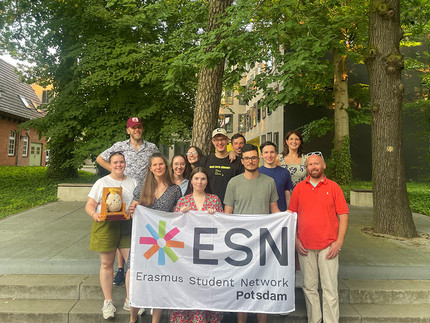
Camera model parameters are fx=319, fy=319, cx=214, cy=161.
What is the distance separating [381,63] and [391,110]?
1.04 m

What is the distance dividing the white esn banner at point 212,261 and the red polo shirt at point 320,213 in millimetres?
154

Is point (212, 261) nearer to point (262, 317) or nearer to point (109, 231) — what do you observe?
point (262, 317)

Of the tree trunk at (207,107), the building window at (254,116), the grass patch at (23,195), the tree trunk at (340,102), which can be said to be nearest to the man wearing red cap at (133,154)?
the tree trunk at (207,107)

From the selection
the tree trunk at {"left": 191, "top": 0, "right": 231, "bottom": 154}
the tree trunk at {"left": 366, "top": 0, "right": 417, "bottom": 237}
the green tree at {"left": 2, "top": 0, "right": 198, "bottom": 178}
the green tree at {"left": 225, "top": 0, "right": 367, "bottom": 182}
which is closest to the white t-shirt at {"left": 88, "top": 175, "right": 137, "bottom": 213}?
the tree trunk at {"left": 191, "top": 0, "right": 231, "bottom": 154}

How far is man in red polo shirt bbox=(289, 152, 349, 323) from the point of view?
3.46 metres

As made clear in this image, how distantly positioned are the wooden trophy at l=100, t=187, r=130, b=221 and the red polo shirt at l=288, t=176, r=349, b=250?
2033 mm

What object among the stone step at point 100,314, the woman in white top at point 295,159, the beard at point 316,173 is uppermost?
the woman in white top at point 295,159

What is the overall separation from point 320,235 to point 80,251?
12.9ft

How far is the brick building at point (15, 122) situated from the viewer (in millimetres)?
28750

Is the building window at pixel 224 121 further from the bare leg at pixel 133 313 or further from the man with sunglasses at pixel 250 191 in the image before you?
the bare leg at pixel 133 313

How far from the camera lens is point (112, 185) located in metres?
3.79

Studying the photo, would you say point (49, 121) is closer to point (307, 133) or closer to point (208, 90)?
point (208, 90)

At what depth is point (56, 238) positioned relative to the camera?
6191mm

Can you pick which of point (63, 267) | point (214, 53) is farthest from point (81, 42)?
point (63, 267)
